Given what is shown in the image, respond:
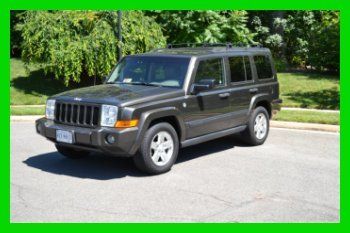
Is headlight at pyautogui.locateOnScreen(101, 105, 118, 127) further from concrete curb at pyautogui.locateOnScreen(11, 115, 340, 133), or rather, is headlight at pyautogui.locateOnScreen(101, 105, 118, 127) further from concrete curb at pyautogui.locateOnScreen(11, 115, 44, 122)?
concrete curb at pyautogui.locateOnScreen(11, 115, 44, 122)

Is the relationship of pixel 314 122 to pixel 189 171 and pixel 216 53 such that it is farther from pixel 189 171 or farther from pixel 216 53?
pixel 189 171

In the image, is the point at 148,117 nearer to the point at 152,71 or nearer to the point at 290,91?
the point at 152,71

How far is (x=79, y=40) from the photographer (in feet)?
54.4

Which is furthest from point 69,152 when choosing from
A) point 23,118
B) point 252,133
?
point 23,118

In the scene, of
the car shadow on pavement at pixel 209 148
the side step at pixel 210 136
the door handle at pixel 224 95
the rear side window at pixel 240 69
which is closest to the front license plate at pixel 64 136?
the side step at pixel 210 136

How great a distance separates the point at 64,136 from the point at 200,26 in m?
12.8

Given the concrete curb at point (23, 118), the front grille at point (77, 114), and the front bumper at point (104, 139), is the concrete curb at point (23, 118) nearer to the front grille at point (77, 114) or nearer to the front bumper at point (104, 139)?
the front grille at point (77, 114)

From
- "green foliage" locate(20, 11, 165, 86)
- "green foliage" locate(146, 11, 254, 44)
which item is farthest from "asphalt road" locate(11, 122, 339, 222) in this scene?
"green foliage" locate(146, 11, 254, 44)

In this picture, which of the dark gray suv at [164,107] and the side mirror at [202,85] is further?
the side mirror at [202,85]

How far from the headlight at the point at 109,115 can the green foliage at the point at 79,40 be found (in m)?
9.40

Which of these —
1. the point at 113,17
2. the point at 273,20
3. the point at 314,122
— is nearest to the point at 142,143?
the point at 314,122

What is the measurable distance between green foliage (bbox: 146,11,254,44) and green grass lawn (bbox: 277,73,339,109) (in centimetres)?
253

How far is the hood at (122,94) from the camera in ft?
23.2

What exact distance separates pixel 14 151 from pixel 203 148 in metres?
3.44
